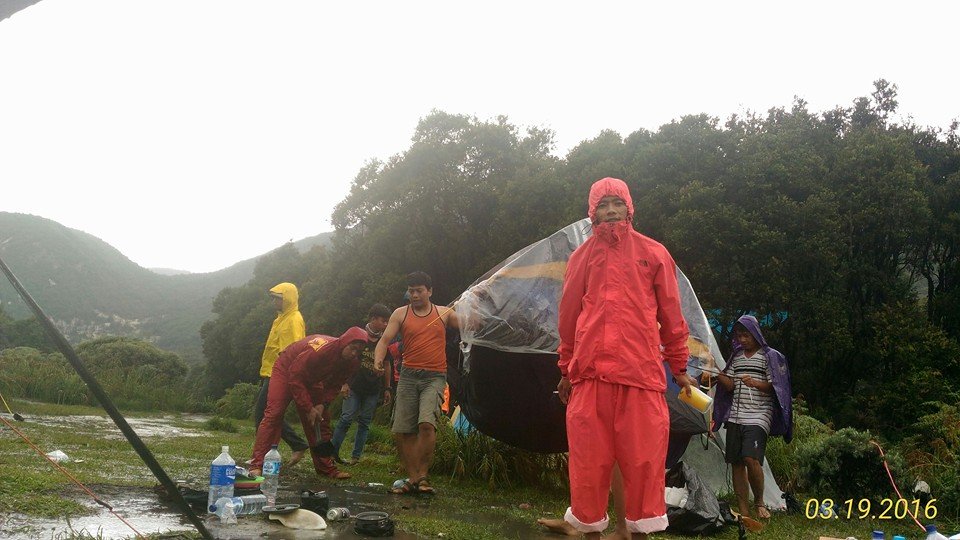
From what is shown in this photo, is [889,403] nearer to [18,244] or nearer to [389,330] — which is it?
[389,330]

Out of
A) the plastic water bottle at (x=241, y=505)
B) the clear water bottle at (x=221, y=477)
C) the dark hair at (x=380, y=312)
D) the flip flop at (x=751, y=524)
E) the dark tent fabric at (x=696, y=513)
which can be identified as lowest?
the flip flop at (x=751, y=524)

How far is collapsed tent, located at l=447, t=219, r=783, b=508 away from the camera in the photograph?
6.23 metres

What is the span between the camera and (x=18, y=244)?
197 ft

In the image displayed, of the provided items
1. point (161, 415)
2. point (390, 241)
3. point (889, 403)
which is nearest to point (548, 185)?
point (390, 241)

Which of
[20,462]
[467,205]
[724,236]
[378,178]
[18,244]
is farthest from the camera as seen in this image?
[18,244]

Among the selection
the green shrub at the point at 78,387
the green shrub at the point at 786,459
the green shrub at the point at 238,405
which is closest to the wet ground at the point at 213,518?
the green shrub at the point at 786,459

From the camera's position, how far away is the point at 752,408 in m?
6.09

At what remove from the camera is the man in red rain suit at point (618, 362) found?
3.53 m

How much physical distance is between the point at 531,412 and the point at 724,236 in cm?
1201

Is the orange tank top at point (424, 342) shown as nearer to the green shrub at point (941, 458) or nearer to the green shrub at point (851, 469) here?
the green shrub at point (851, 469)

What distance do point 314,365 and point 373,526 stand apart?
2.57 metres

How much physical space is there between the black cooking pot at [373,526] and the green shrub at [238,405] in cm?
1613

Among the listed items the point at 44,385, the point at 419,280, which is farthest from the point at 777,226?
the point at 44,385

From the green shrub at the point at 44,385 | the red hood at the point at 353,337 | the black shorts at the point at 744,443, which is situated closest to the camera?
the black shorts at the point at 744,443
